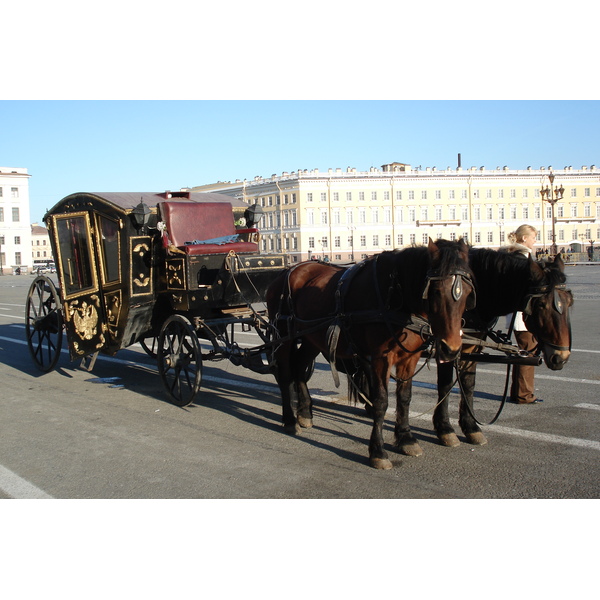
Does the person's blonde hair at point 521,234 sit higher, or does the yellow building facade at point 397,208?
the yellow building facade at point 397,208

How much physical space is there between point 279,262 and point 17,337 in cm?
994

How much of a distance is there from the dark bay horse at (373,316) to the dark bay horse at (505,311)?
46 centimetres

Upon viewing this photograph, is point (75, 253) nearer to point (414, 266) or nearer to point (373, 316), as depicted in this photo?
point (373, 316)

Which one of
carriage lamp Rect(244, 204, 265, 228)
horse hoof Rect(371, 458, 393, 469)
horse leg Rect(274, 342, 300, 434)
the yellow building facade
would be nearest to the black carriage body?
carriage lamp Rect(244, 204, 265, 228)

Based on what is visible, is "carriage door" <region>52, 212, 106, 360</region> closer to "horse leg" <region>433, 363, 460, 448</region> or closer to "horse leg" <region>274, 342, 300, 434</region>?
"horse leg" <region>274, 342, 300, 434</region>

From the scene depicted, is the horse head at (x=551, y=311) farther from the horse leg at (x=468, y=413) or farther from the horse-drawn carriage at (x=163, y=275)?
the horse-drawn carriage at (x=163, y=275)

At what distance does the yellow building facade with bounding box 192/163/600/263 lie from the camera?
3408 inches

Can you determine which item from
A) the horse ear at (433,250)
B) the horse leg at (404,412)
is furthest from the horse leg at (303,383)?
the horse ear at (433,250)

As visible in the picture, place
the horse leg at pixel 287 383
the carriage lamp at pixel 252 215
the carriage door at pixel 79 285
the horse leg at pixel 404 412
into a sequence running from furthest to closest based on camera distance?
the carriage lamp at pixel 252 215 < the carriage door at pixel 79 285 < the horse leg at pixel 287 383 < the horse leg at pixel 404 412

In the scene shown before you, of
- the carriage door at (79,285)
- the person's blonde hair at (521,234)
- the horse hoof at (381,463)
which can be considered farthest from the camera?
the carriage door at (79,285)

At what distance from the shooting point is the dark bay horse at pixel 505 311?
208 inches

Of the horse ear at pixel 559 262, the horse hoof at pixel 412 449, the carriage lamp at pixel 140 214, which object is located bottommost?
the horse hoof at pixel 412 449

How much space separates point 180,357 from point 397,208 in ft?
270

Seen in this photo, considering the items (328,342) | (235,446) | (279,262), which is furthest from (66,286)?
(328,342)
